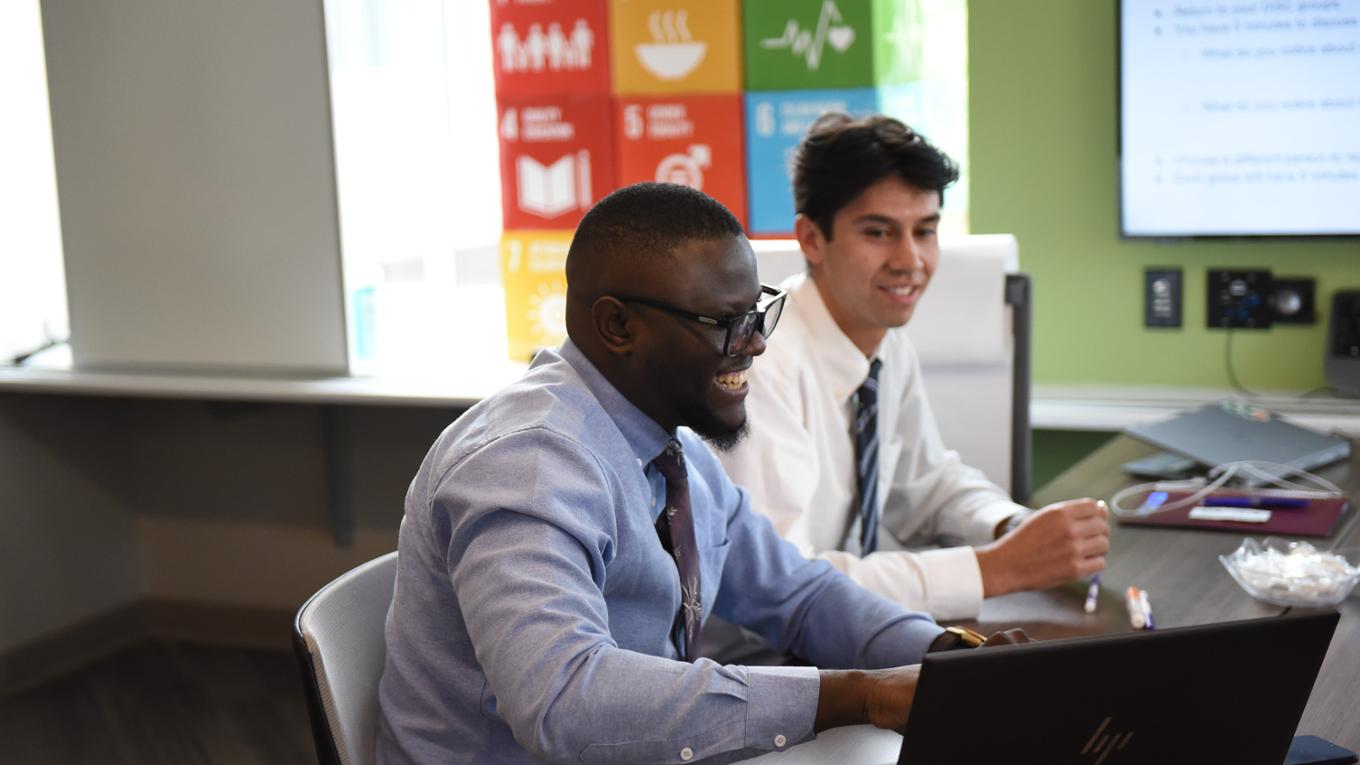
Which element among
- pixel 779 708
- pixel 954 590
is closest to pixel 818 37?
pixel 954 590

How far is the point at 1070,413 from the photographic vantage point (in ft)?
9.93

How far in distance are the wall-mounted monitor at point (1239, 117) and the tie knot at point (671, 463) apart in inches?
80.3

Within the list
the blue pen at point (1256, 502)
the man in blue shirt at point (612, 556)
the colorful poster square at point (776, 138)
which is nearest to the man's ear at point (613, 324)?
the man in blue shirt at point (612, 556)

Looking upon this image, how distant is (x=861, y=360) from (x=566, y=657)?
3.50 ft

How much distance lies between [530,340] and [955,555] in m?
1.87

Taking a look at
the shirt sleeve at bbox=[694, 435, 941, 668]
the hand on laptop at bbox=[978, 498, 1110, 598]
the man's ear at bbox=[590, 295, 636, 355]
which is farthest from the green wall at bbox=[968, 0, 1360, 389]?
the man's ear at bbox=[590, 295, 636, 355]

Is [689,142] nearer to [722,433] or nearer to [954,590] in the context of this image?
[954,590]

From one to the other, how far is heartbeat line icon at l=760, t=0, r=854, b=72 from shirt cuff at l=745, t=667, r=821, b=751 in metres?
2.19

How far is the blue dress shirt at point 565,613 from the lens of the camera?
1062 millimetres

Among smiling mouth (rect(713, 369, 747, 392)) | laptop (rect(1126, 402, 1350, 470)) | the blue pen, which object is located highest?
smiling mouth (rect(713, 369, 747, 392))

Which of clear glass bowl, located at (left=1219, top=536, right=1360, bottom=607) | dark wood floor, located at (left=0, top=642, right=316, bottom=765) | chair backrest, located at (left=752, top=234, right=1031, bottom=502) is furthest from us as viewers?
dark wood floor, located at (left=0, top=642, right=316, bottom=765)

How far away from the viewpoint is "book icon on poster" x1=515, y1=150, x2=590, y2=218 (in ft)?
10.8

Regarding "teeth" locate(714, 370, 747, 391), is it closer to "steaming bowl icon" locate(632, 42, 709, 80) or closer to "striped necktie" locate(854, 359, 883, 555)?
"striped necktie" locate(854, 359, 883, 555)

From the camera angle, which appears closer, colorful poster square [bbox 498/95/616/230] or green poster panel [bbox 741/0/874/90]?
green poster panel [bbox 741/0/874/90]
